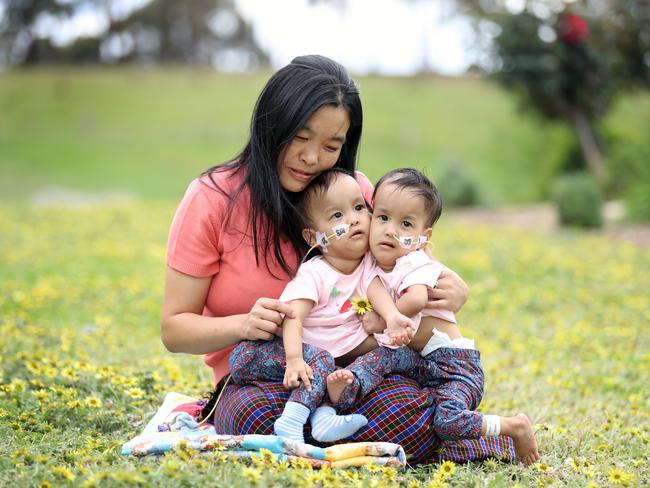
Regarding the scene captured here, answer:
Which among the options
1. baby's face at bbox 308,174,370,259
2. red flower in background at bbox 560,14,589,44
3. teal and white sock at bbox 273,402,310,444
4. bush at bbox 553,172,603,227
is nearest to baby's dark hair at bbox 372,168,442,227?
baby's face at bbox 308,174,370,259

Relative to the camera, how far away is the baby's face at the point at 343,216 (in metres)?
3.12

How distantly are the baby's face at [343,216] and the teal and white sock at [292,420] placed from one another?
0.65 metres

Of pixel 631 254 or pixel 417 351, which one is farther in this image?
pixel 631 254

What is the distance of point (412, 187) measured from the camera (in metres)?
3.11

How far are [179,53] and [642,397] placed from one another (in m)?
43.5

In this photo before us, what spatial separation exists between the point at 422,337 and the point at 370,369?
30 centimetres

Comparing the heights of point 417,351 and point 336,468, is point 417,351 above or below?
above

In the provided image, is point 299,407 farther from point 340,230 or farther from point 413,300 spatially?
point 340,230

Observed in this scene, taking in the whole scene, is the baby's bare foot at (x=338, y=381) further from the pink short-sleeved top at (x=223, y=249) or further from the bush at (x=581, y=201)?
the bush at (x=581, y=201)

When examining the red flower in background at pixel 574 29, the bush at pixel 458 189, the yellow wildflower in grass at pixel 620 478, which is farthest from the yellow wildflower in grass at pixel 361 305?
the red flower in background at pixel 574 29

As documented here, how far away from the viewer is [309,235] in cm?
323

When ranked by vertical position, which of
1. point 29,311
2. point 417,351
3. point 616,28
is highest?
point 616,28

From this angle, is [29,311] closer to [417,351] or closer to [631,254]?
[417,351]

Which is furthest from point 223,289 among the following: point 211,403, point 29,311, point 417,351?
point 29,311
